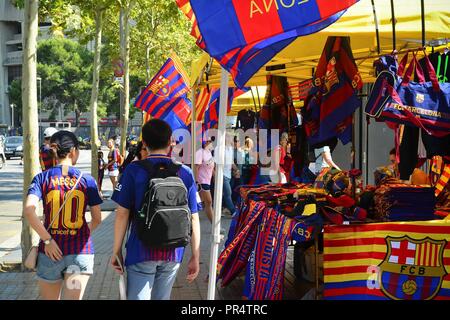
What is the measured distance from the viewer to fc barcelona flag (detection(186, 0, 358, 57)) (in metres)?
3.60

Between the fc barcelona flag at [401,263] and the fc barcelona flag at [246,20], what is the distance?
2.02 meters

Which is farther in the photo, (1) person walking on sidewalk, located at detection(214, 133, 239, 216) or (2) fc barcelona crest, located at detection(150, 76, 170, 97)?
(1) person walking on sidewalk, located at detection(214, 133, 239, 216)

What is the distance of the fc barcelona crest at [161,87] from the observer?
9.95 meters

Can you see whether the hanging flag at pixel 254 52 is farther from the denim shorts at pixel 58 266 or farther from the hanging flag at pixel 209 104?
the hanging flag at pixel 209 104

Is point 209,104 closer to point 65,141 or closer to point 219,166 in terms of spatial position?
point 65,141

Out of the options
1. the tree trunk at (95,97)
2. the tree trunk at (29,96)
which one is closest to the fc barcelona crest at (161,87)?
the tree trunk at (29,96)

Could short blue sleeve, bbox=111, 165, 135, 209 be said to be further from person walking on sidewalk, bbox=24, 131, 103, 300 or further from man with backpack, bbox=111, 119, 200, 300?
person walking on sidewalk, bbox=24, 131, 103, 300

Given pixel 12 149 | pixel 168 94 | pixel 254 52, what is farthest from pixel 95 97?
pixel 12 149

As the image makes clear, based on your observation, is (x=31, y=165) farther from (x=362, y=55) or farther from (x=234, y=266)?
(x=362, y=55)

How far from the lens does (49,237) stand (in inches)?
164

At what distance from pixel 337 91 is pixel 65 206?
9.50ft

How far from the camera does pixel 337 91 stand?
5.73 metres

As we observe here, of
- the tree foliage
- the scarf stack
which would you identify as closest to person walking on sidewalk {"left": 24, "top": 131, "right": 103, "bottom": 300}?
the scarf stack

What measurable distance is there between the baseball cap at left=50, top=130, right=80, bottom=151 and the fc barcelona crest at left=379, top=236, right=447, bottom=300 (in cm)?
268
